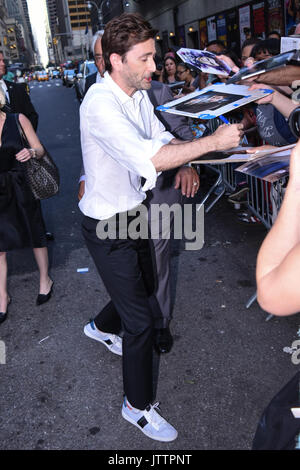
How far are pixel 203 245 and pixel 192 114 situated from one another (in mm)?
3029

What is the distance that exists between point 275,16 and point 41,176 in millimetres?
13414

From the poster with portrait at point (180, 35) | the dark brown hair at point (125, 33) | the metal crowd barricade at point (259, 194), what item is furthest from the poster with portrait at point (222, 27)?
the dark brown hair at point (125, 33)

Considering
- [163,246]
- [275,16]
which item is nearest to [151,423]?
[163,246]

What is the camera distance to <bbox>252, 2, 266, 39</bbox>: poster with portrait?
1541cm

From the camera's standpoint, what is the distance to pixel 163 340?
134 inches

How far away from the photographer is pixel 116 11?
2072 inches

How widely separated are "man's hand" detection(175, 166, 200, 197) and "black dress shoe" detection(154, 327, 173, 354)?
1.15m

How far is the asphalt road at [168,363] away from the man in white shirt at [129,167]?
0.84 ft

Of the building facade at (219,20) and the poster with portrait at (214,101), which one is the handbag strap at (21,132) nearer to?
the poster with portrait at (214,101)

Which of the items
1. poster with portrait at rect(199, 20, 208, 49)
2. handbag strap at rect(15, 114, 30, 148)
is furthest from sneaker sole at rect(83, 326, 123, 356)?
poster with portrait at rect(199, 20, 208, 49)

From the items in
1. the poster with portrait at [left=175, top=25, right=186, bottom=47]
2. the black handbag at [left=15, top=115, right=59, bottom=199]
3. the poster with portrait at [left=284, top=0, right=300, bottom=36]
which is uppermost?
→ the poster with portrait at [left=175, top=25, right=186, bottom=47]

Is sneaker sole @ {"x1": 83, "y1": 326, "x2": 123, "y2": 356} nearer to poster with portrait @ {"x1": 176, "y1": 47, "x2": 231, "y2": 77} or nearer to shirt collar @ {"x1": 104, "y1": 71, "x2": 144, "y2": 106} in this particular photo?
shirt collar @ {"x1": 104, "y1": 71, "x2": 144, "y2": 106}

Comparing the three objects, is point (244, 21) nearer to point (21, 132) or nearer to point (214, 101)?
point (21, 132)
